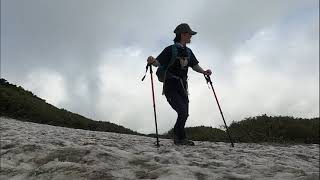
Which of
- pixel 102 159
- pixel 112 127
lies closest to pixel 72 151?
pixel 102 159

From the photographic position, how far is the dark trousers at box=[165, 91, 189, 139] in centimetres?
1279

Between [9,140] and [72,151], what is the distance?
2591 millimetres

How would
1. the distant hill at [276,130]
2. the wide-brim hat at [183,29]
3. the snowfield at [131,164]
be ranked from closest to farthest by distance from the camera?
the snowfield at [131,164] → the wide-brim hat at [183,29] → the distant hill at [276,130]

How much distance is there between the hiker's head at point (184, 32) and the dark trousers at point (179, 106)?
4.73 feet

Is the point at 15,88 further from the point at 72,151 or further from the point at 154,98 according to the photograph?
the point at 72,151

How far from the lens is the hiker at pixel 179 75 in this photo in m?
12.8

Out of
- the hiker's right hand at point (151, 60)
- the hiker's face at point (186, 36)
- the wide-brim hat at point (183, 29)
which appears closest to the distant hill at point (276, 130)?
the hiker's face at point (186, 36)

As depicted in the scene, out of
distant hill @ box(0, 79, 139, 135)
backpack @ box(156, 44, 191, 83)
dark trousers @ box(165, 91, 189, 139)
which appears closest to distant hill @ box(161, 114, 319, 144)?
distant hill @ box(0, 79, 139, 135)

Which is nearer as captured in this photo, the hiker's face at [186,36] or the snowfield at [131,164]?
the snowfield at [131,164]

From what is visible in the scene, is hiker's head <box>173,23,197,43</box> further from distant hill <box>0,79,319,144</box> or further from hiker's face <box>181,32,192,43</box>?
distant hill <box>0,79,319,144</box>

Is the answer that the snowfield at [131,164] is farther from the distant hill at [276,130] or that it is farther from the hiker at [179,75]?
the distant hill at [276,130]

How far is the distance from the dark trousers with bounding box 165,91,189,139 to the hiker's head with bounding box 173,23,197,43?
1.44m

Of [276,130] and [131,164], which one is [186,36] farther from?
[276,130]

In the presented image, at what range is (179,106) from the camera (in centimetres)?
1279
